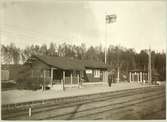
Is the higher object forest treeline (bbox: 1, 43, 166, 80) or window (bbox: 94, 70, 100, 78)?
forest treeline (bbox: 1, 43, 166, 80)

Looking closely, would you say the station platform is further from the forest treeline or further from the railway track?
the forest treeline

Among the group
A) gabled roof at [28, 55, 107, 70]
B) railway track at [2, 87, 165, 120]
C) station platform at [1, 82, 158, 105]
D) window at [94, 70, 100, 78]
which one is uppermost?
gabled roof at [28, 55, 107, 70]

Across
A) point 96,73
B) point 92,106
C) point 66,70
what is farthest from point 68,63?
point 92,106

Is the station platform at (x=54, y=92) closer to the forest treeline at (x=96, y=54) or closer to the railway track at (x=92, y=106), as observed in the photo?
the railway track at (x=92, y=106)

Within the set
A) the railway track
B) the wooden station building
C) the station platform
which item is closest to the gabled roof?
the wooden station building

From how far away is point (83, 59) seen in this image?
2.61 meters

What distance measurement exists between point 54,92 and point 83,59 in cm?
41

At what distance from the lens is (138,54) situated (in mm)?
2770

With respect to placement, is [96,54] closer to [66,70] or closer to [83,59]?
[83,59]

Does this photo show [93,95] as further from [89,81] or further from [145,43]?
[145,43]

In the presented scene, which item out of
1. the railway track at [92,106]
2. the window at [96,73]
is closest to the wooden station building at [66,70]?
the window at [96,73]

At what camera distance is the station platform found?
8.02 ft

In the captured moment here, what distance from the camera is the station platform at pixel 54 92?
2.45 meters

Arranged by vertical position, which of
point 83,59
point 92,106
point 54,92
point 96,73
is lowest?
point 92,106
